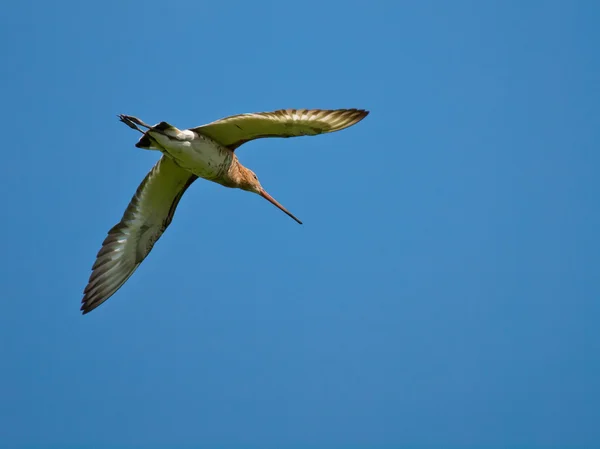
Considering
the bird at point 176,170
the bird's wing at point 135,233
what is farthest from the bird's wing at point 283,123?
the bird's wing at point 135,233

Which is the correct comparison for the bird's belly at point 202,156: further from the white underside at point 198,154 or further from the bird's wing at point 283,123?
the bird's wing at point 283,123

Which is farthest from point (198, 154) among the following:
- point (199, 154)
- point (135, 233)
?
point (135, 233)

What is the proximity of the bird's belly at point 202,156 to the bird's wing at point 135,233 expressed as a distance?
95 cm

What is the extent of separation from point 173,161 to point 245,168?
1.08 metres

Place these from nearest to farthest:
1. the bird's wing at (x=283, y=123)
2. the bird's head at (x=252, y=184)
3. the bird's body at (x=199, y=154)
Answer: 1. the bird's wing at (x=283, y=123)
2. the bird's body at (x=199, y=154)
3. the bird's head at (x=252, y=184)

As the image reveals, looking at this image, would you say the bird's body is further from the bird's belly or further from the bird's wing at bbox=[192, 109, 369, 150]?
the bird's wing at bbox=[192, 109, 369, 150]

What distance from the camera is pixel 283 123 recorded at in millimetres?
10914

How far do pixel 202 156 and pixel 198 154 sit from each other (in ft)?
0.21

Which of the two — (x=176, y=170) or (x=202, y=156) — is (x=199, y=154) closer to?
(x=202, y=156)

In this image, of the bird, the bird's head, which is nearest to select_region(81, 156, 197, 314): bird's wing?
the bird

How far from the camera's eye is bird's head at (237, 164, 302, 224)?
12.2 metres

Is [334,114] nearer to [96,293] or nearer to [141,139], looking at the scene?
[141,139]

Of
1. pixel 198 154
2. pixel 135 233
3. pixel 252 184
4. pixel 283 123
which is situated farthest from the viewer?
pixel 135 233

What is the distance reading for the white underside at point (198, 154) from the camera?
37.0ft
